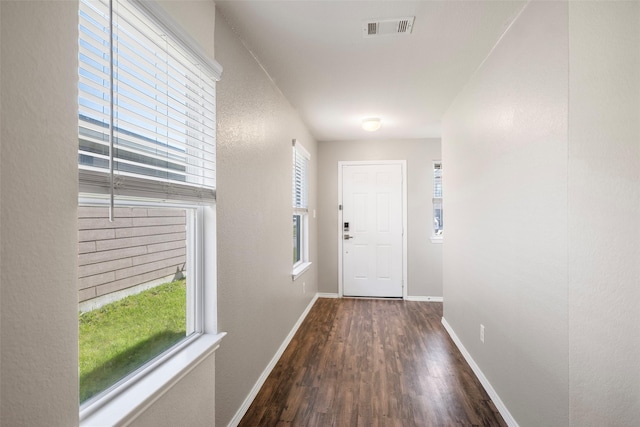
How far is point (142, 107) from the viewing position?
119cm

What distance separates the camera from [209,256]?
1.70 meters

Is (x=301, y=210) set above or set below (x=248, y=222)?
above

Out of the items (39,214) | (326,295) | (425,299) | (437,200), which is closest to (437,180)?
(437,200)

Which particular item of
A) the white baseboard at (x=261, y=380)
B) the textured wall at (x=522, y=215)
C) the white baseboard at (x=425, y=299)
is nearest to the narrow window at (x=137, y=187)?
the white baseboard at (x=261, y=380)

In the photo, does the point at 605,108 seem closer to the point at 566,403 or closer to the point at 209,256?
the point at 566,403

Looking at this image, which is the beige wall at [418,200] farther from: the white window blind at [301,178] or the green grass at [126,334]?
the green grass at [126,334]

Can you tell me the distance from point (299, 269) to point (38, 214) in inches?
124

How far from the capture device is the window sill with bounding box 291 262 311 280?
3.51 m

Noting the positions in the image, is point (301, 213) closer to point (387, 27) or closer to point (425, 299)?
point (425, 299)

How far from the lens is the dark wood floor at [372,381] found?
204 cm

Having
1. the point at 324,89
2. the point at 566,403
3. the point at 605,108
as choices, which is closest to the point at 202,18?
the point at 324,89

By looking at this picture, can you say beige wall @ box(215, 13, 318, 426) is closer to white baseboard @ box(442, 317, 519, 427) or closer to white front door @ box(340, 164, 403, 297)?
white baseboard @ box(442, 317, 519, 427)

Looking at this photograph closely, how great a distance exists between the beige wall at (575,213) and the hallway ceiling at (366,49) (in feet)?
1.06

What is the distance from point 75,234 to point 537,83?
2.00 m
